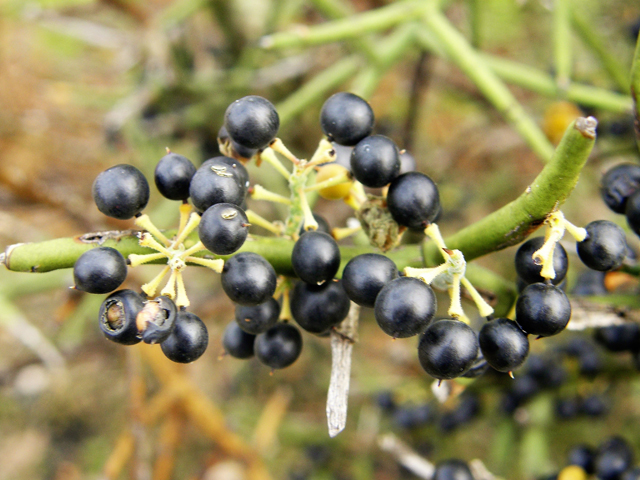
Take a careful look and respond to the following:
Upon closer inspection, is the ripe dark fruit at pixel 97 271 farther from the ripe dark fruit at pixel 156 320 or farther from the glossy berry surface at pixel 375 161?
the glossy berry surface at pixel 375 161

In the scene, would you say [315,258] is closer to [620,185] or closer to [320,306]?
[320,306]

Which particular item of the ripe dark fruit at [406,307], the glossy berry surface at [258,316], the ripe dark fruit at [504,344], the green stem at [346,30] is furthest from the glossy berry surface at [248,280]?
the green stem at [346,30]

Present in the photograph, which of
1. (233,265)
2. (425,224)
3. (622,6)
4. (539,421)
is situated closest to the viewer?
(233,265)

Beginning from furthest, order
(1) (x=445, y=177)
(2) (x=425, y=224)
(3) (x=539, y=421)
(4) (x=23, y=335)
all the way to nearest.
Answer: (1) (x=445, y=177) < (4) (x=23, y=335) < (3) (x=539, y=421) < (2) (x=425, y=224)

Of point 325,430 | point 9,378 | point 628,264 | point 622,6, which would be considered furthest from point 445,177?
point 9,378

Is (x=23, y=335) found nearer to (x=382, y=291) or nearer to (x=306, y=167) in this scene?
(x=306, y=167)

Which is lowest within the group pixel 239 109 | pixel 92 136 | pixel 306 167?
pixel 92 136
